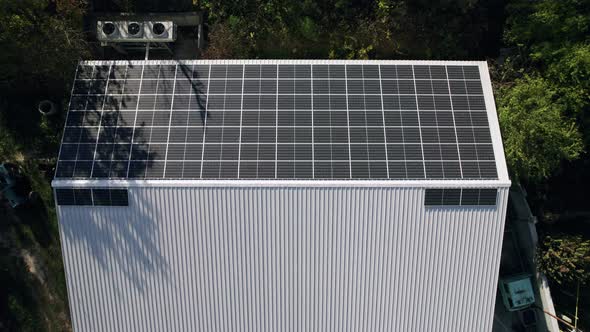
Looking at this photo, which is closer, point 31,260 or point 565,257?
point 565,257

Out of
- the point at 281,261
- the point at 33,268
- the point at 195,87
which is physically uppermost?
the point at 195,87

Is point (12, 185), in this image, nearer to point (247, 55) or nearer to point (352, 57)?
point (247, 55)

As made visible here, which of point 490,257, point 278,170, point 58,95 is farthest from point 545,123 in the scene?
point 58,95

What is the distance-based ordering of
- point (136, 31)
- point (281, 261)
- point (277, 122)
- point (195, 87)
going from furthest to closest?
point (136, 31) → point (195, 87) → point (277, 122) → point (281, 261)

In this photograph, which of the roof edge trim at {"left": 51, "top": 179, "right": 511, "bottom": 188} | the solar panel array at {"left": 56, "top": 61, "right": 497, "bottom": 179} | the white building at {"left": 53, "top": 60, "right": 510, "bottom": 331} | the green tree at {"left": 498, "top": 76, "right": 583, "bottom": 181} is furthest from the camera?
the green tree at {"left": 498, "top": 76, "right": 583, "bottom": 181}

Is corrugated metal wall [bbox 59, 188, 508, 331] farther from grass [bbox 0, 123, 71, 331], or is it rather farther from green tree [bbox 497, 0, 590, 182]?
grass [bbox 0, 123, 71, 331]

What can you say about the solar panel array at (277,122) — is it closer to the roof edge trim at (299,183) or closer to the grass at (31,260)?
the roof edge trim at (299,183)

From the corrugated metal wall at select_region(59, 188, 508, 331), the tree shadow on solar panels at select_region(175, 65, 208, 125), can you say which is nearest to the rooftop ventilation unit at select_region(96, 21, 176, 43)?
the tree shadow on solar panels at select_region(175, 65, 208, 125)

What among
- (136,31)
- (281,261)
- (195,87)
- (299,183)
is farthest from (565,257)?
(136,31)

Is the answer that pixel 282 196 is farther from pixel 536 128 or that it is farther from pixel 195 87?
pixel 536 128
